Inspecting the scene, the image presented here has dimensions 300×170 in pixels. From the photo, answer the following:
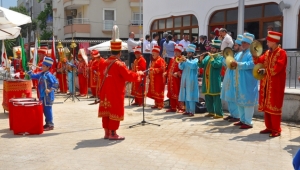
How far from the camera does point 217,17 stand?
56.3 feet

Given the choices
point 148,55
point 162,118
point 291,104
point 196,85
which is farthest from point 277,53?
point 148,55

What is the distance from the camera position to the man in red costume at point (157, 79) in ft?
35.9

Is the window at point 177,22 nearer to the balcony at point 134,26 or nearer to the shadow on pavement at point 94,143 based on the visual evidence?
the shadow on pavement at point 94,143

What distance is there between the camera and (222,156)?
20.2 ft

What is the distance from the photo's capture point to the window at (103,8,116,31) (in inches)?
1460

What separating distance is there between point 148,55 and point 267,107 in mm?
9052

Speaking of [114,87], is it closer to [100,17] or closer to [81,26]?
[81,26]

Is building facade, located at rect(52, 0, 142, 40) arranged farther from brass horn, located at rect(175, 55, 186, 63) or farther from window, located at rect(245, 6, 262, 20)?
brass horn, located at rect(175, 55, 186, 63)

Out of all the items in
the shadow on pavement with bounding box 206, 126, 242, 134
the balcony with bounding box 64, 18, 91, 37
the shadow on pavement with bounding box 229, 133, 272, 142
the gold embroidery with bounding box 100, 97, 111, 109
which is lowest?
the shadow on pavement with bounding box 229, 133, 272, 142

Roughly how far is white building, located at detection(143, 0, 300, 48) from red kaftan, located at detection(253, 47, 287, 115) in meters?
5.97

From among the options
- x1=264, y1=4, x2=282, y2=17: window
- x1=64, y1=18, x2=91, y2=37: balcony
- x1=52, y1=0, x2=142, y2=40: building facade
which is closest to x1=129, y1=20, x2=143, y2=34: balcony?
x1=52, y1=0, x2=142, y2=40: building facade

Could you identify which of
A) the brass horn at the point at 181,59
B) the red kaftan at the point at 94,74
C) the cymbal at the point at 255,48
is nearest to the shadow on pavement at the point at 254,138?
the cymbal at the point at 255,48

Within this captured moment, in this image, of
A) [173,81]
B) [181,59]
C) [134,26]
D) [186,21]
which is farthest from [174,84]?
[134,26]

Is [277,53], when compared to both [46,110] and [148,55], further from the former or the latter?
[148,55]
